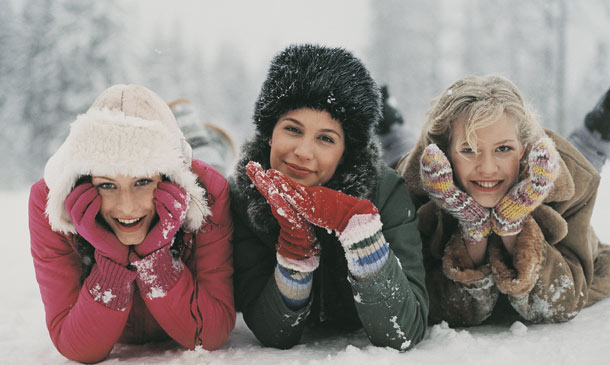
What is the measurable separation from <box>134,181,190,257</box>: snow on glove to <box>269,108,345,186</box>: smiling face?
65 cm

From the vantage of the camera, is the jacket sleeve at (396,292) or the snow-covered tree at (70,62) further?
the snow-covered tree at (70,62)

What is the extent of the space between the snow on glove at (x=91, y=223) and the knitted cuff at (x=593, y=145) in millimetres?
4434

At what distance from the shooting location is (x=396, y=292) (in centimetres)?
211

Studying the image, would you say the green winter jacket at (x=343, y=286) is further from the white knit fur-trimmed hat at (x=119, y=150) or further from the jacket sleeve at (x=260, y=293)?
the white knit fur-trimmed hat at (x=119, y=150)

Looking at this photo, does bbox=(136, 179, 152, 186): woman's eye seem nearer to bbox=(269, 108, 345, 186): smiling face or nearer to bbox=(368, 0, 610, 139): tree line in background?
bbox=(269, 108, 345, 186): smiling face

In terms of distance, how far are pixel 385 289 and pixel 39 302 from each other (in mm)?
2868

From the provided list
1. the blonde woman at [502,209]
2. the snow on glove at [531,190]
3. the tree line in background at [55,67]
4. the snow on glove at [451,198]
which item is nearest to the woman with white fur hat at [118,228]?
the snow on glove at [451,198]

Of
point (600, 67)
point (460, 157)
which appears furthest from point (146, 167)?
point (600, 67)

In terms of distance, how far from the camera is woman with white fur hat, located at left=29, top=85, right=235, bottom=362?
193 centimetres

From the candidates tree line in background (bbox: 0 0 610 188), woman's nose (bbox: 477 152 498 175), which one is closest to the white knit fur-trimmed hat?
woman's nose (bbox: 477 152 498 175)

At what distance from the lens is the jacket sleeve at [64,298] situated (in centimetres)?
205

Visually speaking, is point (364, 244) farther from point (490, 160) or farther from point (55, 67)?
point (55, 67)

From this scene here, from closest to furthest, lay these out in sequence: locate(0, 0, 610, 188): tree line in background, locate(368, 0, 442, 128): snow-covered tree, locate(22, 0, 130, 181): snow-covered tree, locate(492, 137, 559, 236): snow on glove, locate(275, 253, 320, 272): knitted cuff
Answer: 1. locate(275, 253, 320, 272): knitted cuff
2. locate(492, 137, 559, 236): snow on glove
3. locate(22, 0, 130, 181): snow-covered tree
4. locate(0, 0, 610, 188): tree line in background
5. locate(368, 0, 442, 128): snow-covered tree

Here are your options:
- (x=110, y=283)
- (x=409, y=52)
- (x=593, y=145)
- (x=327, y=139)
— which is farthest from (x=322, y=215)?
(x=409, y=52)
